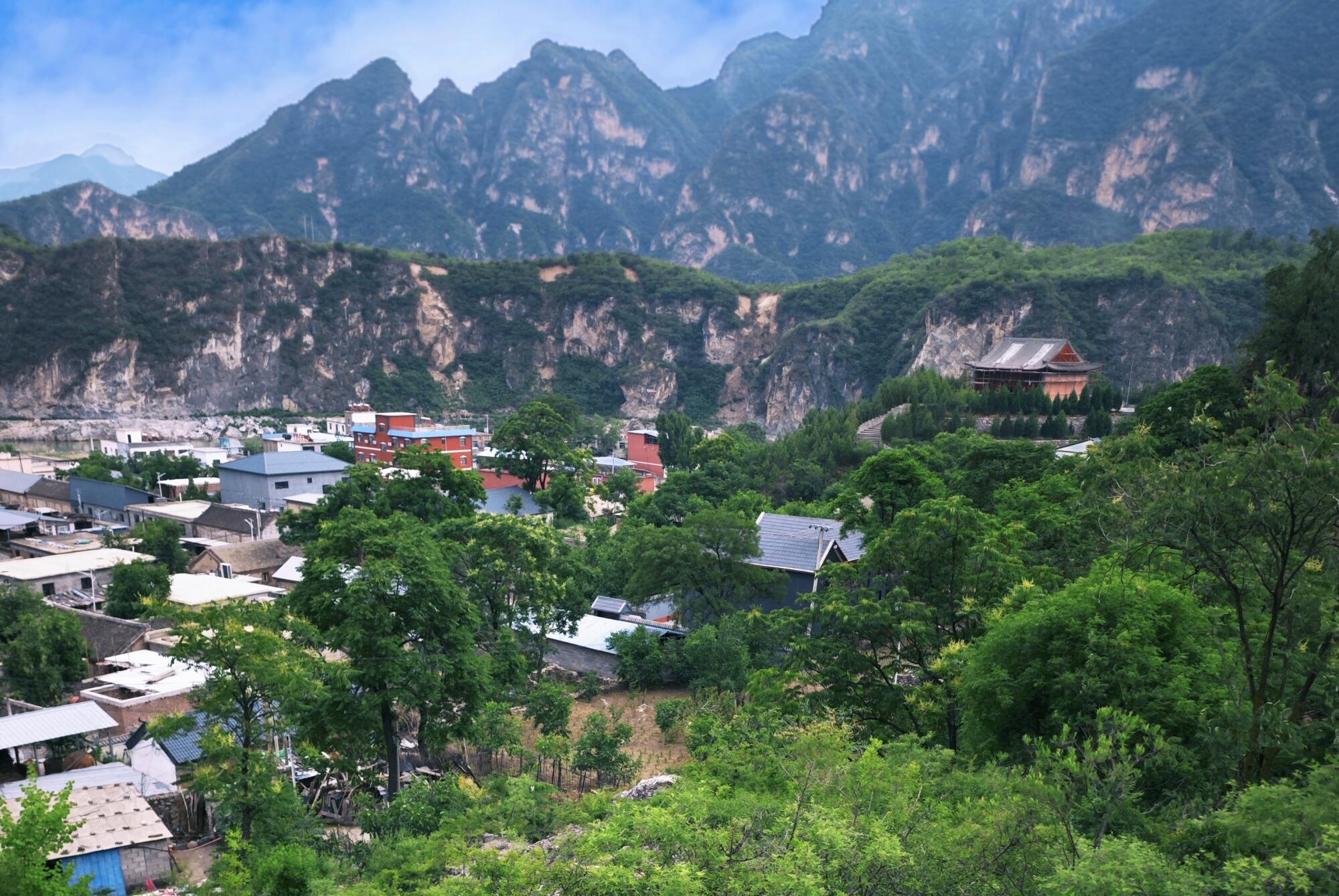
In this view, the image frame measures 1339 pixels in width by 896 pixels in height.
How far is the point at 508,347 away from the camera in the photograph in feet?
406

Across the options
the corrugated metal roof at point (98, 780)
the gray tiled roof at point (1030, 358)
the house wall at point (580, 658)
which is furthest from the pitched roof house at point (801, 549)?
the gray tiled roof at point (1030, 358)

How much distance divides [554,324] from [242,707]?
114m

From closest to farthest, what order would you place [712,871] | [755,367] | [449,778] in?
1. [712,871]
2. [449,778]
3. [755,367]

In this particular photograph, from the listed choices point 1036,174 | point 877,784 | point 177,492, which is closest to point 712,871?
point 877,784

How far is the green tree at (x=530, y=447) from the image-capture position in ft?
157

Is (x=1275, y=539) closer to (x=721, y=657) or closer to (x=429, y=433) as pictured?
(x=721, y=657)

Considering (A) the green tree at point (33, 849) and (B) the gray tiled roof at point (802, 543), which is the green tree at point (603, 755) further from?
(A) the green tree at point (33, 849)

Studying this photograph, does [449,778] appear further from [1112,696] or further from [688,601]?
[688,601]

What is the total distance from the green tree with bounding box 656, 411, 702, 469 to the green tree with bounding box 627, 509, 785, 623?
3419 cm

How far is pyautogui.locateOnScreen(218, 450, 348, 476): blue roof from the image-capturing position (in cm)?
4672

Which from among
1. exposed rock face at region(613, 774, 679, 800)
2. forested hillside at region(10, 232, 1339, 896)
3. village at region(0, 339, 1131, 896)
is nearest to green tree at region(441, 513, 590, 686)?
forested hillside at region(10, 232, 1339, 896)

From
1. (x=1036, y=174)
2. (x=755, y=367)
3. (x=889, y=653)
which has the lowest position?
(x=889, y=653)

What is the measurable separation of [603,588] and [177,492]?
3184 centimetres

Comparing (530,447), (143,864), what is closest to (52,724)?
(143,864)
